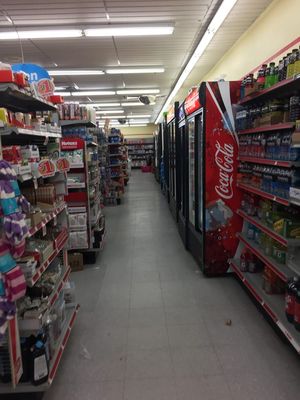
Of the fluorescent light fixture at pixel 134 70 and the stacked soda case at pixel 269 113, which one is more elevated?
the fluorescent light fixture at pixel 134 70

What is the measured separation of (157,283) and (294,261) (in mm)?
1984

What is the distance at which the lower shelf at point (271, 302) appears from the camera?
2596mm

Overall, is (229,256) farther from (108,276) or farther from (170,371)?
(170,371)

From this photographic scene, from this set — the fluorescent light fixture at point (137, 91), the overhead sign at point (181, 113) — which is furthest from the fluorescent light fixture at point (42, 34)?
the fluorescent light fixture at point (137, 91)

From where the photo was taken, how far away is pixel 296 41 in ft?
12.6

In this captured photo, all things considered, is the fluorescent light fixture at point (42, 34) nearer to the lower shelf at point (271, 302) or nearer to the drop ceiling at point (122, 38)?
the drop ceiling at point (122, 38)

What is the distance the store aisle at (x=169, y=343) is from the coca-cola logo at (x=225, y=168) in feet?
3.80

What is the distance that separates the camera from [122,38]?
6383 mm

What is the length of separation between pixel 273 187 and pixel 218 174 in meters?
1.14

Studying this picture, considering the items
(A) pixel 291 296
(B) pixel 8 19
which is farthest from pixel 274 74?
(B) pixel 8 19

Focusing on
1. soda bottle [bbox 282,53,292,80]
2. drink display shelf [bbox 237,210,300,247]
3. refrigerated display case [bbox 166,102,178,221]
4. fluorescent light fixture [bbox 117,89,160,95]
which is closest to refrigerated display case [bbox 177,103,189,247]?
refrigerated display case [bbox 166,102,178,221]

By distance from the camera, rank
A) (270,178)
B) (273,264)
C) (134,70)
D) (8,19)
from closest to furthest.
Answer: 1. (273,264)
2. (270,178)
3. (8,19)
4. (134,70)

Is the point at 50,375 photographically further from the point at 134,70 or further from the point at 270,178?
the point at 134,70

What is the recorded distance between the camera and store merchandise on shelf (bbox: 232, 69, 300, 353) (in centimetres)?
267
